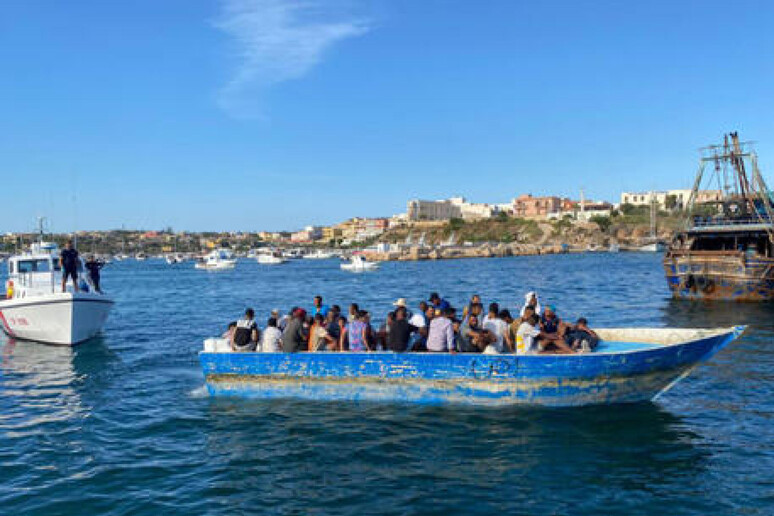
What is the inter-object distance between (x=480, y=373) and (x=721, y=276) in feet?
84.9

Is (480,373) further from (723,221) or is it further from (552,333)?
(723,221)

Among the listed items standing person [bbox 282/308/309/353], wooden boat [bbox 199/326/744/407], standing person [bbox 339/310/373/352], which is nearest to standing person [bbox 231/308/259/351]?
wooden boat [bbox 199/326/744/407]

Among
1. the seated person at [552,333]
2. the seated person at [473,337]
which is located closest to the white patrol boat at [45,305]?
the seated person at [473,337]

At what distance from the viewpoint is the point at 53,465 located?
10.4 metres

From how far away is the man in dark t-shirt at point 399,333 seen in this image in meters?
12.3

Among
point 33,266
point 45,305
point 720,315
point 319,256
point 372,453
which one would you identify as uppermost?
point 33,266

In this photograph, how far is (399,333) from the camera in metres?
12.4

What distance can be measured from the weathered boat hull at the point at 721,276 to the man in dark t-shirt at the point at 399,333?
2618 centimetres

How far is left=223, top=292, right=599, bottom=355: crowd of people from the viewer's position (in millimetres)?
12070

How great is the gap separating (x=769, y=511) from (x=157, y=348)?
2019cm

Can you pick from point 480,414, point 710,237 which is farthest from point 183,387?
point 710,237

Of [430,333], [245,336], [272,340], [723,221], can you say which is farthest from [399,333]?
[723,221]

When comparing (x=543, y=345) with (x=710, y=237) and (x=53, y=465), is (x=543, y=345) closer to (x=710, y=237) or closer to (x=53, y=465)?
(x=53, y=465)

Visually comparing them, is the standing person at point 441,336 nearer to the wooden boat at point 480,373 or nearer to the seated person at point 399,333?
the wooden boat at point 480,373
